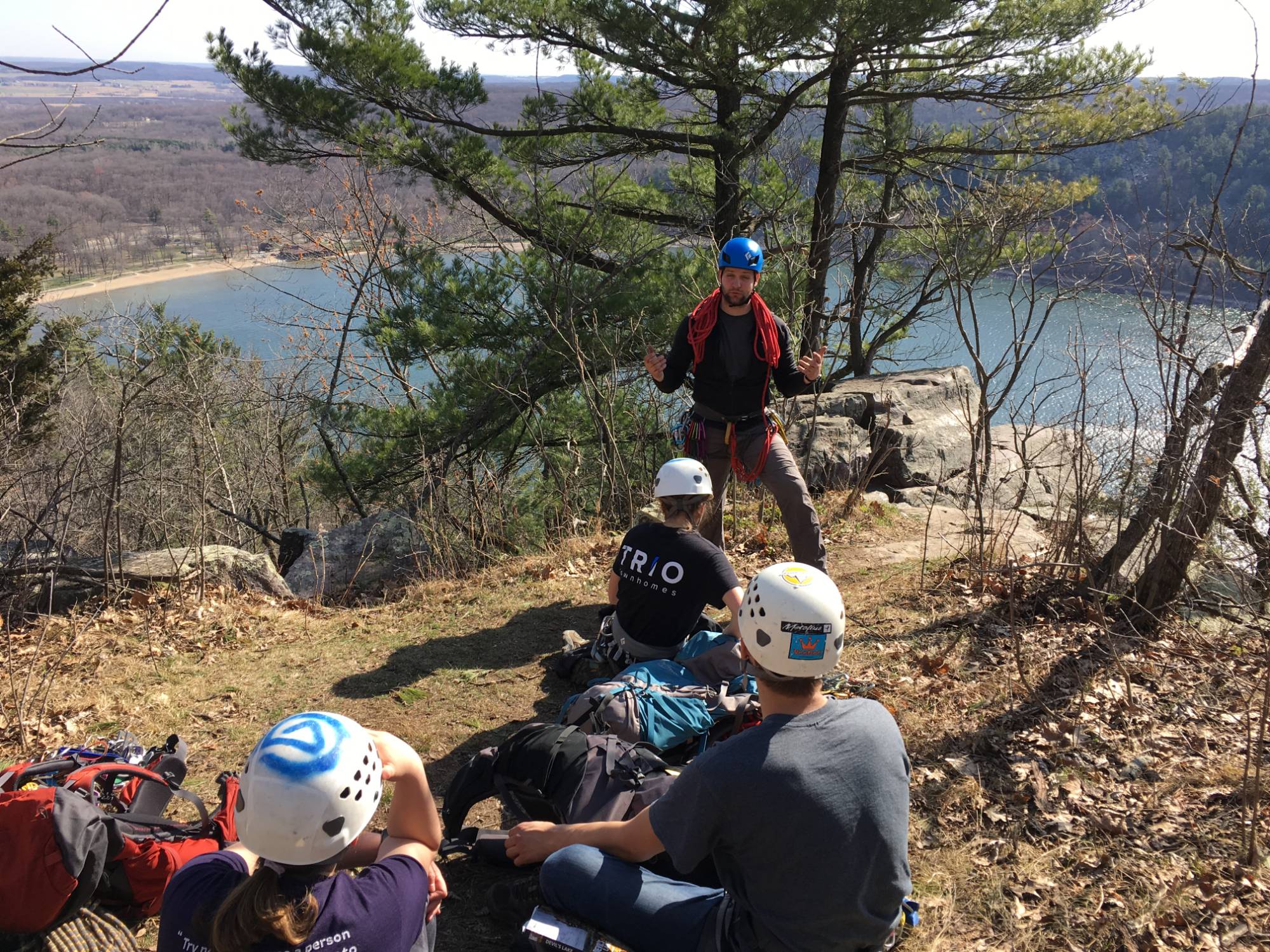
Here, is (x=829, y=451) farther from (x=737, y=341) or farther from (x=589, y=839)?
(x=589, y=839)

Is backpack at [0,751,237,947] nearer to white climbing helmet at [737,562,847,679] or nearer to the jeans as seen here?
the jeans

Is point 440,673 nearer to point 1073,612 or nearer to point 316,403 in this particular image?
point 1073,612

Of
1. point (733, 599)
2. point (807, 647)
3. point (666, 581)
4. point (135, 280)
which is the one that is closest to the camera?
point (807, 647)

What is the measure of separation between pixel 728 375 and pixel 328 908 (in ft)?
11.8

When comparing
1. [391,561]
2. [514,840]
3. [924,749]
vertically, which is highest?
[514,840]

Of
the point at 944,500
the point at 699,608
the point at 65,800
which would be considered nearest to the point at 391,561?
the point at 699,608

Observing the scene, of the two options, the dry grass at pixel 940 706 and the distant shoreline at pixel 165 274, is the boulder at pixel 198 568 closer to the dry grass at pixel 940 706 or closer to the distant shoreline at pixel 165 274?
the dry grass at pixel 940 706

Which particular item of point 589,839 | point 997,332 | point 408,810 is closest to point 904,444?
point 997,332

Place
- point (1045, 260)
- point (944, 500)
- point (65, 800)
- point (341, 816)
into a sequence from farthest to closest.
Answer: point (1045, 260)
point (944, 500)
point (65, 800)
point (341, 816)

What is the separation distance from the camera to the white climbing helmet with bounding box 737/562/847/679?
2123 mm

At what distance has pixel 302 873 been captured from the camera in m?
1.80

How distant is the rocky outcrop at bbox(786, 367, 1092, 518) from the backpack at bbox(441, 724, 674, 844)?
556 centimetres

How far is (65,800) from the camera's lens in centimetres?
264

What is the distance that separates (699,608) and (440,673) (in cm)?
173
